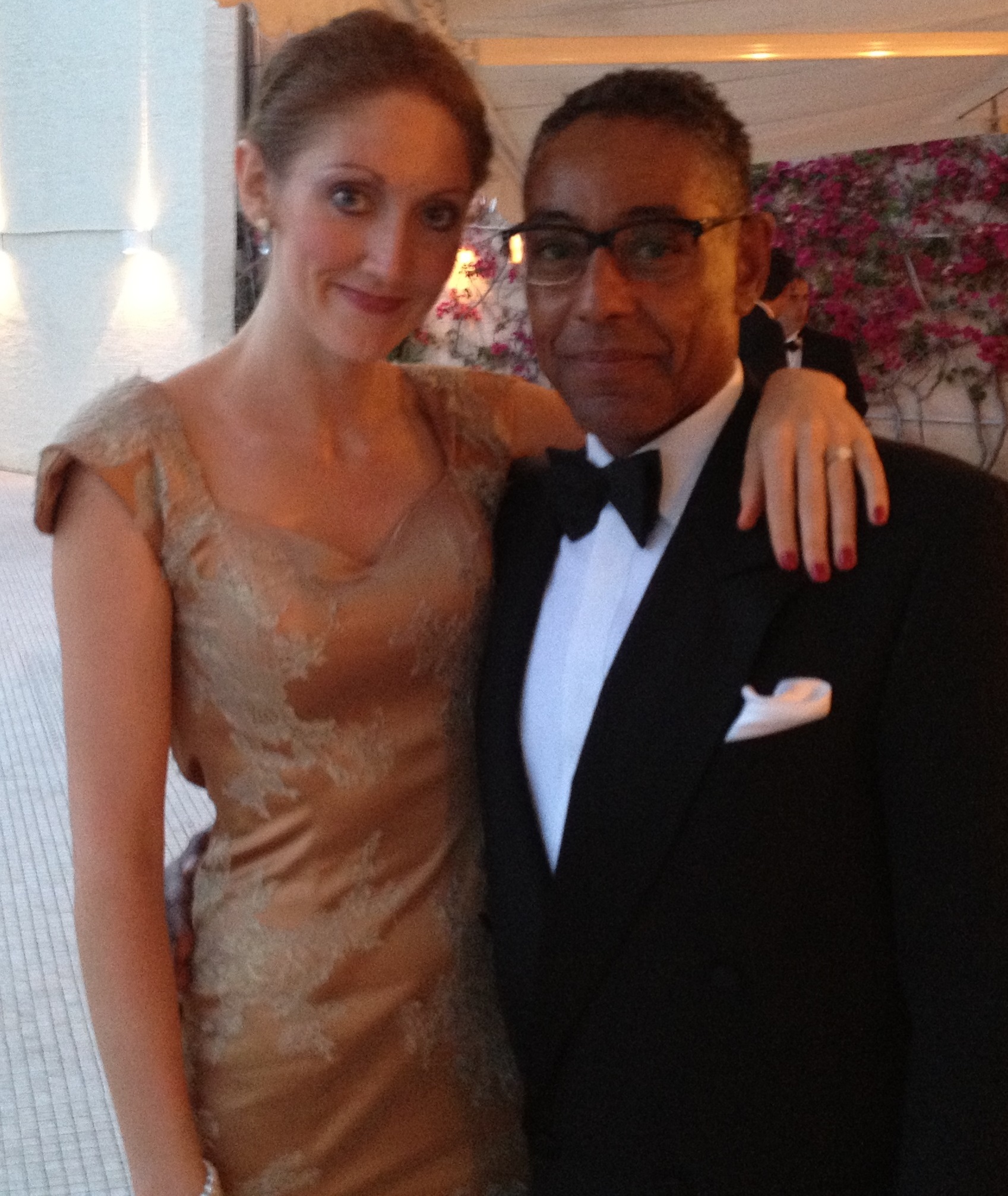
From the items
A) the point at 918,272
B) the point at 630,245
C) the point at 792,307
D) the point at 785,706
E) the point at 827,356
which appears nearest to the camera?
the point at 785,706

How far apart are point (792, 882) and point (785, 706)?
175 millimetres

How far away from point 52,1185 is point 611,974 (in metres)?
2.08

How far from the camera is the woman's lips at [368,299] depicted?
1.26 m

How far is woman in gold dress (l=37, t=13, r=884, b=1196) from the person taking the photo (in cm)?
123

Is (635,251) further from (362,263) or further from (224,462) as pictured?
(224,462)

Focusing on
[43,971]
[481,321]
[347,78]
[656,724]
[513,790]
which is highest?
[347,78]

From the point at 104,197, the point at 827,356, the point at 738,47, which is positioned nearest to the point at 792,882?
the point at 738,47

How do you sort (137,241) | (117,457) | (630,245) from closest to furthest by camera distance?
1. (630,245)
2. (117,457)
3. (137,241)

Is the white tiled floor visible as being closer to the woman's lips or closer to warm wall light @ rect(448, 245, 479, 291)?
the woman's lips

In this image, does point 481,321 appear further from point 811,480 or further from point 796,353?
point 811,480

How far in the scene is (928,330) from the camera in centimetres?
636

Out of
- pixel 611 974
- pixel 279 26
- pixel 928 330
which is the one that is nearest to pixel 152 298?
pixel 928 330

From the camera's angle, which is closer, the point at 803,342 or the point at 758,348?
the point at 758,348

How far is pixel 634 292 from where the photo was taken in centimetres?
114
